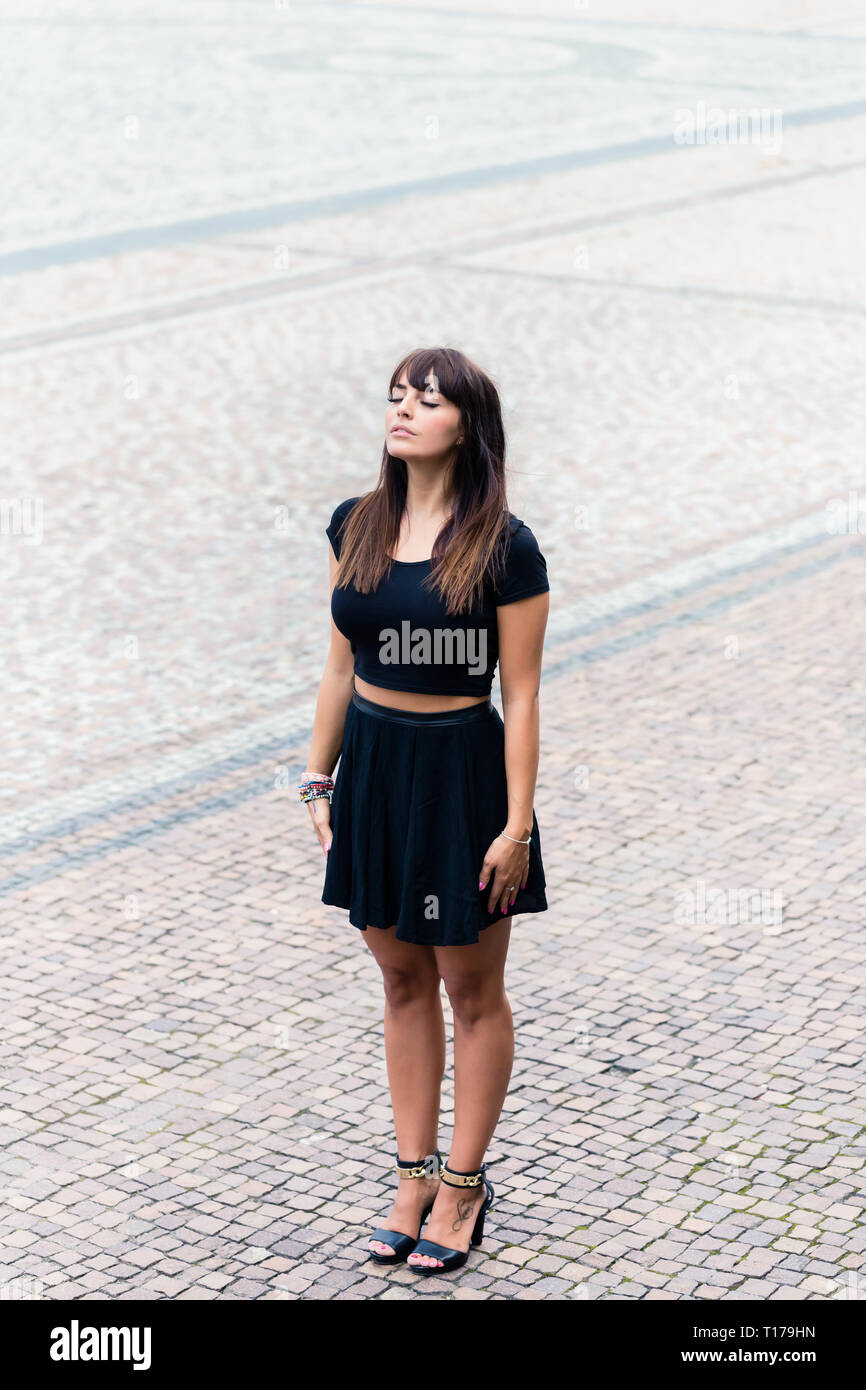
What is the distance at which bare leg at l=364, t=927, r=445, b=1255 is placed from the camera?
4.49m

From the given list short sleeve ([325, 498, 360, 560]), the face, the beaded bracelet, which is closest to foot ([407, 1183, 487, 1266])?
the beaded bracelet

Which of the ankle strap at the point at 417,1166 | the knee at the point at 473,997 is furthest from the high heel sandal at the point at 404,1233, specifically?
the knee at the point at 473,997

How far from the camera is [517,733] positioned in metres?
4.26

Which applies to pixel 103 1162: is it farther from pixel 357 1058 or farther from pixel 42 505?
pixel 42 505

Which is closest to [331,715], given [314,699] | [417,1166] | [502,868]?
[502,868]

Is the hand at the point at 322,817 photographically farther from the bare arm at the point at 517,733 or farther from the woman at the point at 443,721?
the bare arm at the point at 517,733

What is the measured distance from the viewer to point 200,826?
22.6 feet

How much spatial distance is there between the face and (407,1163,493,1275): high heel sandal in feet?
5.62

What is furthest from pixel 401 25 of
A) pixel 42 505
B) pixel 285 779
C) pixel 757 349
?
pixel 285 779

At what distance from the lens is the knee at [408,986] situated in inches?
176

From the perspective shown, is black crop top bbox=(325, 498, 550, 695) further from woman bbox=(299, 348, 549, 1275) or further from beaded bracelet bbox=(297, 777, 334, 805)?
beaded bracelet bbox=(297, 777, 334, 805)

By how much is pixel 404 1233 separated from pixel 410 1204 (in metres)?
0.08

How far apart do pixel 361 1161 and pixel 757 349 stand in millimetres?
10063

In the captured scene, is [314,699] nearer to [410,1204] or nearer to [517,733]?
[410,1204]
